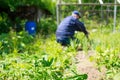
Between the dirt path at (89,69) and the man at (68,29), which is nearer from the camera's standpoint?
the dirt path at (89,69)

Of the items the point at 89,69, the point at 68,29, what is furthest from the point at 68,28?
the point at 89,69

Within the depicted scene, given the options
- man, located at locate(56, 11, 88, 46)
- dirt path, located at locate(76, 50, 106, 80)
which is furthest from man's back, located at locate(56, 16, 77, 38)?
dirt path, located at locate(76, 50, 106, 80)

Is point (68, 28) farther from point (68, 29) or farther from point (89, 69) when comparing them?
point (89, 69)

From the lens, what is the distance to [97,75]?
6.33 metres

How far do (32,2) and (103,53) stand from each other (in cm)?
812

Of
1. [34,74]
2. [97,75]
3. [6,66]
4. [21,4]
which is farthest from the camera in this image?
[21,4]

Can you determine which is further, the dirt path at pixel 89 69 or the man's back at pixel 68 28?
the man's back at pixel 68 28

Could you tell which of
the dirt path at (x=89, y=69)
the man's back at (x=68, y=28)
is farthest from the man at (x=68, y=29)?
the dirt path at (x=89, y=69)

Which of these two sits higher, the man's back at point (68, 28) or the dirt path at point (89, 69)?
the man's back at point (68, 28)

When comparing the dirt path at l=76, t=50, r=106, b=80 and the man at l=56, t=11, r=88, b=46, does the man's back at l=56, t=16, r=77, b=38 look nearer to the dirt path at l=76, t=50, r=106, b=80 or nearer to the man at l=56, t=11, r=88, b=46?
the man at l=56, t=11, r=88, b=46

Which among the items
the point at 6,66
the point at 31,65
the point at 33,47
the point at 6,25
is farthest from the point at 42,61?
the point at 6,25

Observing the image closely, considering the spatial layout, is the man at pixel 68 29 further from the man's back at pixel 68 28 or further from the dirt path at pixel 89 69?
the dirt path at pixel 89 69

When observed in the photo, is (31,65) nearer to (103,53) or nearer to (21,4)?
(103,53)

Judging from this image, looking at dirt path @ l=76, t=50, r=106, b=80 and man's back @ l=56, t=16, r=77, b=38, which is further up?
man's back @ l=56, t=16, r=77, b=38
